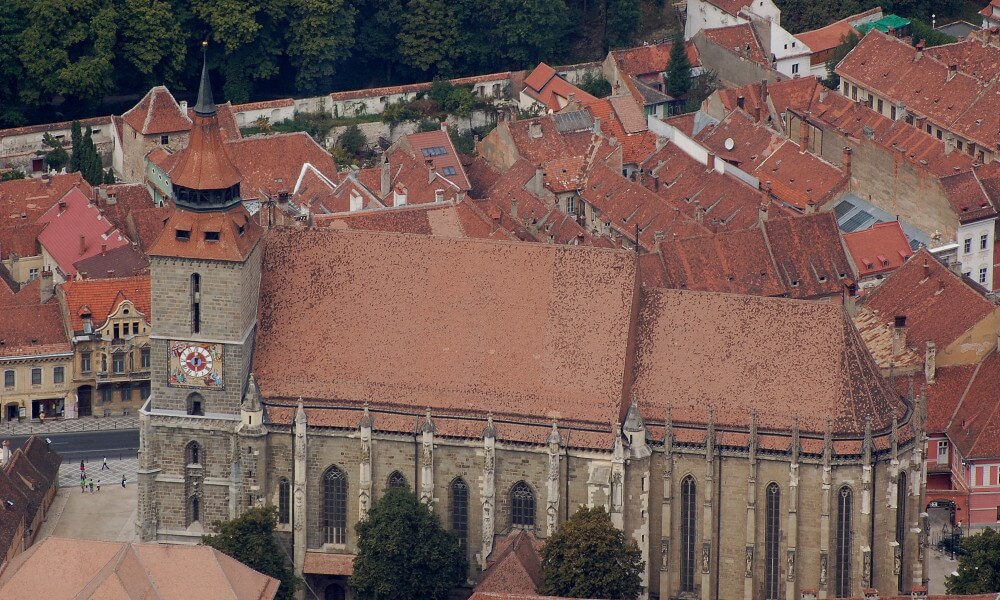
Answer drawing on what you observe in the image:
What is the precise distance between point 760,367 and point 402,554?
20.7 m

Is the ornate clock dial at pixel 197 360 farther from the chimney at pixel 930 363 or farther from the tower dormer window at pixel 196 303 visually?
the chimney at pixel 930 363

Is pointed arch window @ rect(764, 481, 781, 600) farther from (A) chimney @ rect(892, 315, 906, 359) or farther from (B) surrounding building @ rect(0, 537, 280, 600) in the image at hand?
(B) surrounding building @ rect(0, 537, 280, 600)

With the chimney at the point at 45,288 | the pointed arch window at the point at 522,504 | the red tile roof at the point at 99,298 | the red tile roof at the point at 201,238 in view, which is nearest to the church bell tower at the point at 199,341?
the red tile roof at the point at 201,238

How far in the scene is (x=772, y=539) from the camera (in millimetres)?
168250

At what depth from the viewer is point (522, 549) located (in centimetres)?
16825

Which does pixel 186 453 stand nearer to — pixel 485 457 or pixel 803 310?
pixel 485 457

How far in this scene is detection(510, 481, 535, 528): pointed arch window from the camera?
170 metres

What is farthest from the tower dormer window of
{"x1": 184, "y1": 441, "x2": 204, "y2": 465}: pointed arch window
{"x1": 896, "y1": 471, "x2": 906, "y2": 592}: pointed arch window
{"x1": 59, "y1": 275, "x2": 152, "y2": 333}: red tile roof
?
{"x1": 896, "y1": 471, "x2": 906, "y2": 592}: pointed arch window

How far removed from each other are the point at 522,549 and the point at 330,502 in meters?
11.0

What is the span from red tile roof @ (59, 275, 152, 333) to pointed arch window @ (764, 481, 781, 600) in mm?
46584

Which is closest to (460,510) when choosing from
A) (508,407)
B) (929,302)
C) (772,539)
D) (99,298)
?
(508,407)

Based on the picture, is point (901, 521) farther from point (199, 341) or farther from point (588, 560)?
point (199, 341)

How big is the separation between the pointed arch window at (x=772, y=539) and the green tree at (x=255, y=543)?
964 inches

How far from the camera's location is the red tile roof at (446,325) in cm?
16912
